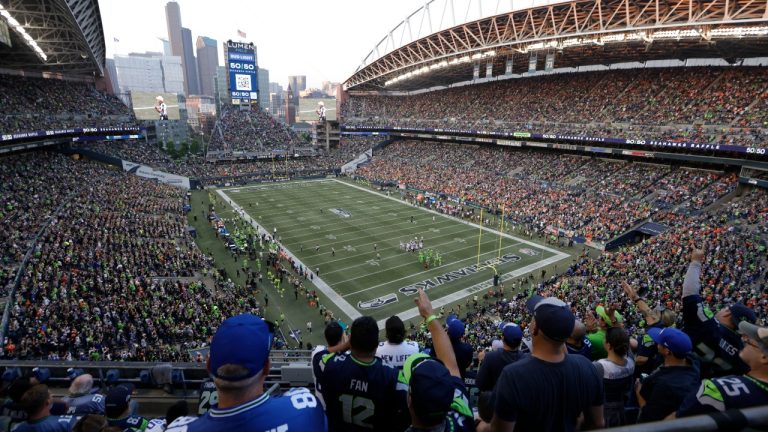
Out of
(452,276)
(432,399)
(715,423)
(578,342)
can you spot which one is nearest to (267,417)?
(432,399)

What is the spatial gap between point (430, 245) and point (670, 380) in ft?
88.6

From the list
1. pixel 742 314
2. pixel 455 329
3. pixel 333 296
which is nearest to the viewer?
pixel 742 314

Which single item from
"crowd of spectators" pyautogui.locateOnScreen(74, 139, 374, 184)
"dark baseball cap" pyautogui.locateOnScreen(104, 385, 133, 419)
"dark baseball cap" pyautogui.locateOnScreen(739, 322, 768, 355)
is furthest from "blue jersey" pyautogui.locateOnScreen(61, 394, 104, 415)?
"crowd of spectators" pyautogui.locateOnScreen(74, 139, 374, 184)

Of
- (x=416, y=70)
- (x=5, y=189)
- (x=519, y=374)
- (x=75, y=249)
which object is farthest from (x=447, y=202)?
(x=519, y=374)

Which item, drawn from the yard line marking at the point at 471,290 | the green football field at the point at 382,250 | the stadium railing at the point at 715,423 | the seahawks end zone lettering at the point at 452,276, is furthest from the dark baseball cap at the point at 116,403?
the seahawks end zone lettering at the point at 452,276

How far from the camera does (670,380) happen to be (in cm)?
350

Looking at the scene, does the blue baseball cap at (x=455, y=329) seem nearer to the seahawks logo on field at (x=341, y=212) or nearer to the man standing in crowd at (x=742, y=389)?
the man standing in crowd at (x=742, y=389)

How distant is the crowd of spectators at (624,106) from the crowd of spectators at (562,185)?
3258 mm

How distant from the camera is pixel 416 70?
56469 millimetres

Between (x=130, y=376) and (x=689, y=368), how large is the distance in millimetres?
8000

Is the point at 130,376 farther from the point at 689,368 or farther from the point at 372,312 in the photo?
the point at 372,312

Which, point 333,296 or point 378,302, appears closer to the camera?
point 378,302

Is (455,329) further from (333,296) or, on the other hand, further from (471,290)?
(471,290)

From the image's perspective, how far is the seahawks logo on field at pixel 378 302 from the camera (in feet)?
70.0
